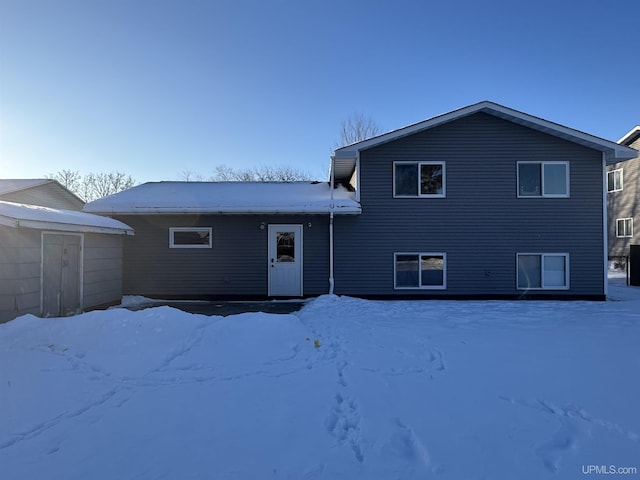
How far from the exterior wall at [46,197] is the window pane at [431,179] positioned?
54.5 feet

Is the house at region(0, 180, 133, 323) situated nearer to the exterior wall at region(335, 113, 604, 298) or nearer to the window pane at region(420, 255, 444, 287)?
the exterior wall at region(335, 113, 604, 298)

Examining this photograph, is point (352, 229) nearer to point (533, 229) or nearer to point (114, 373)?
point (533, 229)

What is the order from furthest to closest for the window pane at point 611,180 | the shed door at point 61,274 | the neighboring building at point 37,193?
the window pane at point 611,180, the neighboring building at point 37,193, the shed door at point 61,274

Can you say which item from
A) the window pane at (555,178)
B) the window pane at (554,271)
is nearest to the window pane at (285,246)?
the window pane at (554,271)

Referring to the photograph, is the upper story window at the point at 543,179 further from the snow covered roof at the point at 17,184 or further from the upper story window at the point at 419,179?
the snow covered roof at the point at 17,184

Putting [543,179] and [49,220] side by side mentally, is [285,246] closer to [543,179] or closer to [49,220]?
[49,220]

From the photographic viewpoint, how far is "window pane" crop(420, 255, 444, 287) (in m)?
10.2

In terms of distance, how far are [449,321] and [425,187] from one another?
13.8ft

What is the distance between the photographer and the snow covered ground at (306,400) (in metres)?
2.61

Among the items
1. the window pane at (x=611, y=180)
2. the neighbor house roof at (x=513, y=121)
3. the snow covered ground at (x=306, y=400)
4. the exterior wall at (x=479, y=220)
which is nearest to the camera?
the snow covered ground at (x=306, y=400)

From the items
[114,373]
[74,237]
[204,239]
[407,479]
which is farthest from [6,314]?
[407,479]

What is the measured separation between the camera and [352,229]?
1015 cm

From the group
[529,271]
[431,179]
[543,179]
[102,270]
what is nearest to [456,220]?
[431,179]

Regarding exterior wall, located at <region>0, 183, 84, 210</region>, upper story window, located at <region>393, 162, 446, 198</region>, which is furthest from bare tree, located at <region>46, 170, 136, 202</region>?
upper story window, located at <region>393, 162, 446, 198</region>
